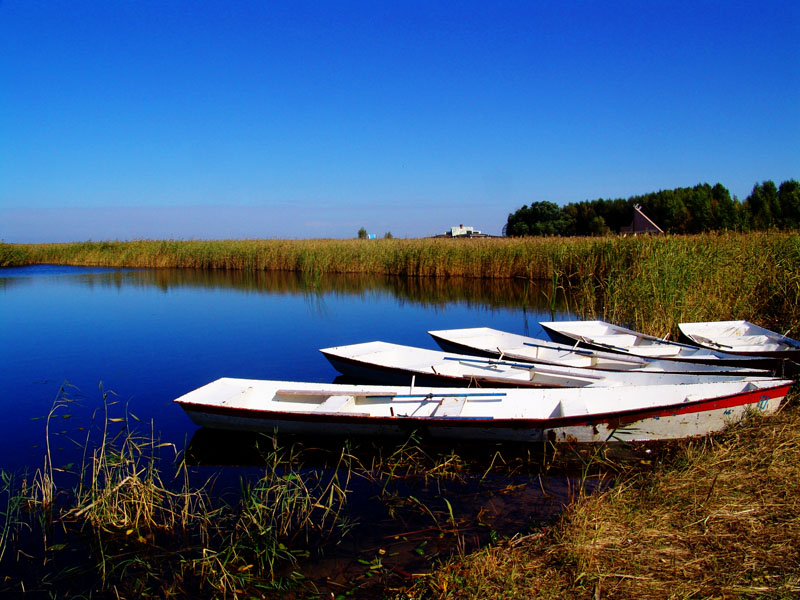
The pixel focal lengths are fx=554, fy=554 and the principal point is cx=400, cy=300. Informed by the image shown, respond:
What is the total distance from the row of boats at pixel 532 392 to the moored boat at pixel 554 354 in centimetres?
2

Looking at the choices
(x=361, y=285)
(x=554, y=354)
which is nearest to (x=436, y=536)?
(x=554, y=354)

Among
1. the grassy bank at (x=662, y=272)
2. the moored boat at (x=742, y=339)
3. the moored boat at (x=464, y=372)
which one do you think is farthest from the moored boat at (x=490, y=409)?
the grassy bank at (x=662, y=272)

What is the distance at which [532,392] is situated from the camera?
19.0 feet

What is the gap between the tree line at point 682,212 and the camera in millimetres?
26500

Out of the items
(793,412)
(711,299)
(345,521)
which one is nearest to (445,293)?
(711,299)

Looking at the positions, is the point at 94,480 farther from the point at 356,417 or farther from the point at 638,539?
the point at 638,539

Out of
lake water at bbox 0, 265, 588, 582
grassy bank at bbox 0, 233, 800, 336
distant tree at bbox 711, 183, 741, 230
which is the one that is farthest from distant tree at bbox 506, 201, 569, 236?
lake water at bbox 0, 265, 588, 582

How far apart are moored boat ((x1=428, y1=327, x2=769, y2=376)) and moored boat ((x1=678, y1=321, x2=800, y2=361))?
0.49 metres

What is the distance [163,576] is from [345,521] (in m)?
1.21

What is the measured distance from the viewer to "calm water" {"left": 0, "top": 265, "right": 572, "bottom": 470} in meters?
7.00

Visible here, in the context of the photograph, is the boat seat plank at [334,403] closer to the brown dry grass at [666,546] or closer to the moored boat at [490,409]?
the moored boat at [490,409]

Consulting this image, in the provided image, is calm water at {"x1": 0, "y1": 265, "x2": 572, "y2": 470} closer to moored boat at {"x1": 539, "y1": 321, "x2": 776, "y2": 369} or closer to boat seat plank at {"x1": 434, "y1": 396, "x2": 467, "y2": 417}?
boat seat plank at {"x1": 434, "y1": 396, "x2": 467, "y2": 417}

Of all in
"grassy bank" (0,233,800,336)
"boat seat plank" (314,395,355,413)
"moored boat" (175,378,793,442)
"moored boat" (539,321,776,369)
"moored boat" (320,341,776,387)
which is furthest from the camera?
"grassy bank" (0,233,800,336)

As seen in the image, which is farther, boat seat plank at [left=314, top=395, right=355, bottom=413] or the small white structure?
the small white structure
